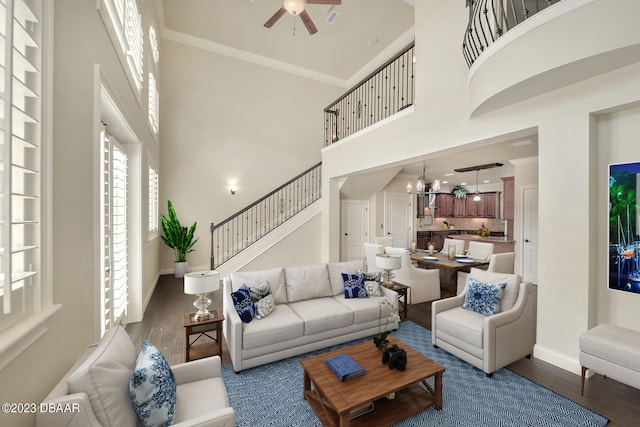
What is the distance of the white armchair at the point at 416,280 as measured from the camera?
4.96 metres

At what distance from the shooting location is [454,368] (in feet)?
9.72

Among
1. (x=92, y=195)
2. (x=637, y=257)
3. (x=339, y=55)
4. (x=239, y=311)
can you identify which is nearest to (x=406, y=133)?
(x=637, y=257)

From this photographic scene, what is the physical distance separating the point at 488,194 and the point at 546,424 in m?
9.31

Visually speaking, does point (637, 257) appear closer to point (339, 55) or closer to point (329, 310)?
point (329, 310)

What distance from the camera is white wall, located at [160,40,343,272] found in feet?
23.6

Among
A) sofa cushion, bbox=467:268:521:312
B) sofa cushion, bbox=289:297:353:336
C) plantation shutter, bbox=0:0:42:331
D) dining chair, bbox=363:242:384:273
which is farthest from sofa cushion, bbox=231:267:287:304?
sofa cushion, bbox=467:268:521:312

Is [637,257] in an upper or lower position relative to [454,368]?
upper

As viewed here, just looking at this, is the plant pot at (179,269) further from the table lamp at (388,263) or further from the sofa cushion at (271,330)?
the table lamp at (388,263)

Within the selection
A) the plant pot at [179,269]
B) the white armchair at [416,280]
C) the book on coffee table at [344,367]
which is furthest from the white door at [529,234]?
the plant pot at [179,269]

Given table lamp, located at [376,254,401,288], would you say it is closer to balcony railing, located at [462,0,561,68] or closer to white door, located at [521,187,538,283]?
balcony railing, located at [462,0,561,68]

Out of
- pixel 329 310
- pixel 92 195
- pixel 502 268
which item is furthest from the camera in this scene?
pixel 502 268

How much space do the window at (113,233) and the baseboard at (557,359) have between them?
15.6 feet

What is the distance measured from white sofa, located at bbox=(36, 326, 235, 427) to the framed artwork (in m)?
3.53


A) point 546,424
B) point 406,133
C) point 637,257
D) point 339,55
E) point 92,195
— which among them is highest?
point 339,55
